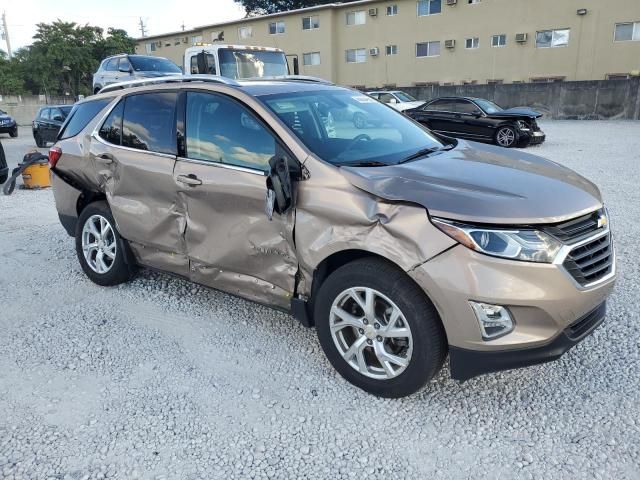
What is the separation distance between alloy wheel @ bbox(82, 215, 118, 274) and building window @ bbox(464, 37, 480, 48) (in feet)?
104

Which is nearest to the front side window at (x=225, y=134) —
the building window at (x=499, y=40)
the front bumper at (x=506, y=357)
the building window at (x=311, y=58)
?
the front bumper at (x=506, y=357)

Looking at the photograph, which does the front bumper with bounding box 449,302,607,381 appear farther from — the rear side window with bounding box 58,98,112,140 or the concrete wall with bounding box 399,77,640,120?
the concrete wall with bounding box 399,77,640,120

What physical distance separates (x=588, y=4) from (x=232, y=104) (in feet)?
102

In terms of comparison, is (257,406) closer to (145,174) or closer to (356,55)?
(145,174)

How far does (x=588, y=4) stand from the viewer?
90.6 ft

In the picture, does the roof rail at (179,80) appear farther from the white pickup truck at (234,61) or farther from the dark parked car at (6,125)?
the dark parked car at (6,125)

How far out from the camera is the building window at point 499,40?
30438 millimetres

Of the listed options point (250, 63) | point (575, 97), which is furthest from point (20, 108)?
point (575, 97)

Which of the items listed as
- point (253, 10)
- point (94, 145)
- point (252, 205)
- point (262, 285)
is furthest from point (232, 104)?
point (253, 10)

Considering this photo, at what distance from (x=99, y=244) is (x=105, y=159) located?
0.78 m

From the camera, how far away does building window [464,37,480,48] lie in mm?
31406

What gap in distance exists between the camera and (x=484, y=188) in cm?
271

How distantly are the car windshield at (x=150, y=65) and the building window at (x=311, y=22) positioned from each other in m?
24.1

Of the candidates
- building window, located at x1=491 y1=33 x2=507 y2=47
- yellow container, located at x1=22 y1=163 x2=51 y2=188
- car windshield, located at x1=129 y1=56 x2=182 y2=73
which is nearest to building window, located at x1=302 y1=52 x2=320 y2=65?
building window, located at x1=491 y1=33 x2=507 y2=47
